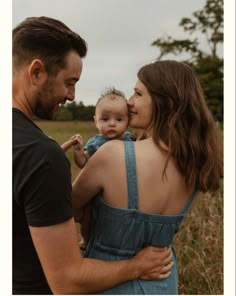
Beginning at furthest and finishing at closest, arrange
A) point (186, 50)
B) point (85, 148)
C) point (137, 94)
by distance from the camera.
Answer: point (186, 50) < point (85, 148) < point (137, 94)

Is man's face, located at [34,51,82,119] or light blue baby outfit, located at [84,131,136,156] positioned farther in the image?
light blue baby outfit, located at [84,131,136,156]

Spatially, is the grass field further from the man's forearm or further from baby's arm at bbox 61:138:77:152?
the man's forearm

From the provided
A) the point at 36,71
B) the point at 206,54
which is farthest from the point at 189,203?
the point at 206,54

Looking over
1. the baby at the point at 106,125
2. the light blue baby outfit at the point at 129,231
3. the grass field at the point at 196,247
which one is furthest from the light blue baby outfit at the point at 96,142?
the grass field at the point at 196,247

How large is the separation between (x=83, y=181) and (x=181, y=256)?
253 cm

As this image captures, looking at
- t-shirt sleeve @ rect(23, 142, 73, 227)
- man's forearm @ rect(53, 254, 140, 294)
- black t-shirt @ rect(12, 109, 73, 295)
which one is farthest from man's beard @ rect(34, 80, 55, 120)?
man's forearm @ rect(53, 254, 140, 294)

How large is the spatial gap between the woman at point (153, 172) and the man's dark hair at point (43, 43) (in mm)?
324

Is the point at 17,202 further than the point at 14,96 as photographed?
No

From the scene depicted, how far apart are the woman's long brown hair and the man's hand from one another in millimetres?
290

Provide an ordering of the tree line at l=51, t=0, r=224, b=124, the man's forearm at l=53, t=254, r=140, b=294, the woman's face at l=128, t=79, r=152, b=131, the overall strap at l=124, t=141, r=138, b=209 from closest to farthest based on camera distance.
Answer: the man's forearm at l=53, t=254, r=140, b=294 < the overall strap at l=124, t=141, r=138, b=209 < the woman's face at l=128, t=79, r=152, b=131 < the tree line at l=51, t=0, r=224, b=124

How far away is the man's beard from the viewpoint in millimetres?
1723
